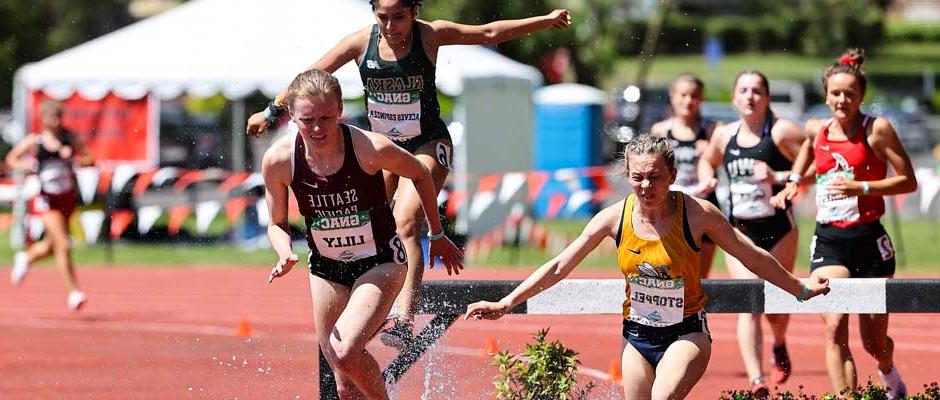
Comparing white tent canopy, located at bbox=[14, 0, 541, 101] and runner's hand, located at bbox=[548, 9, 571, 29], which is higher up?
runner's hand, located at bbox=[548, 9, 571, 29]

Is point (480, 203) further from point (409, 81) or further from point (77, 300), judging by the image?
point (409, 81)

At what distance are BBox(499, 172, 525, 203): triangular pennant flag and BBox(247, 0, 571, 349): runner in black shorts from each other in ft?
41.1

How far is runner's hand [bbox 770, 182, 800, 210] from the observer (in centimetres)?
806

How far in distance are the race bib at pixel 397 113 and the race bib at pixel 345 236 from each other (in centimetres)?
115

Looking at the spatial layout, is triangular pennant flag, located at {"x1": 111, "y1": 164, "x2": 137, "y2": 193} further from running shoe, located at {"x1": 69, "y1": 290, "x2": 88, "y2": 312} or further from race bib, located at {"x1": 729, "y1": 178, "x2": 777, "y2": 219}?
race bib, located at {"x1": 729, "y1": 178, "x2": 777, "y2": 219}

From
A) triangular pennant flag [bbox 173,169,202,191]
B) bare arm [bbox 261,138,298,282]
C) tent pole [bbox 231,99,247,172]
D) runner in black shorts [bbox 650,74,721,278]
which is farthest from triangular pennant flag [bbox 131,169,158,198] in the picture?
bare arm [bbox 261,138,298,282]

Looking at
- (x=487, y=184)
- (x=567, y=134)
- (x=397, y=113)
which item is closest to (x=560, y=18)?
(x=397, y=113)

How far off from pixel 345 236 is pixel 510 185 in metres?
14.0

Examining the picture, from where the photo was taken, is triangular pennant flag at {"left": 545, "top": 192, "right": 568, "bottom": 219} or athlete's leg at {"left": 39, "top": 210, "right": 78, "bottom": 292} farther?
triangular pennant flag at {"left": 545, "top": 192, "right": 568, "bottom": 219}

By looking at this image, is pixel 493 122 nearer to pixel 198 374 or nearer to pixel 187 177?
pixel 187 177

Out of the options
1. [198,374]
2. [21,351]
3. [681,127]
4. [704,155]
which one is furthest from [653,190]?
[21,351]

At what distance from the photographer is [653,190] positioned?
591cm

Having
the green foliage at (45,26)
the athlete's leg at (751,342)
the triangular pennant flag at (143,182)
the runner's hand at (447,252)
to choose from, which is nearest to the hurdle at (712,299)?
the runner's hand at (447,252)

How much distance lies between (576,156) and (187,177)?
1249 cm
